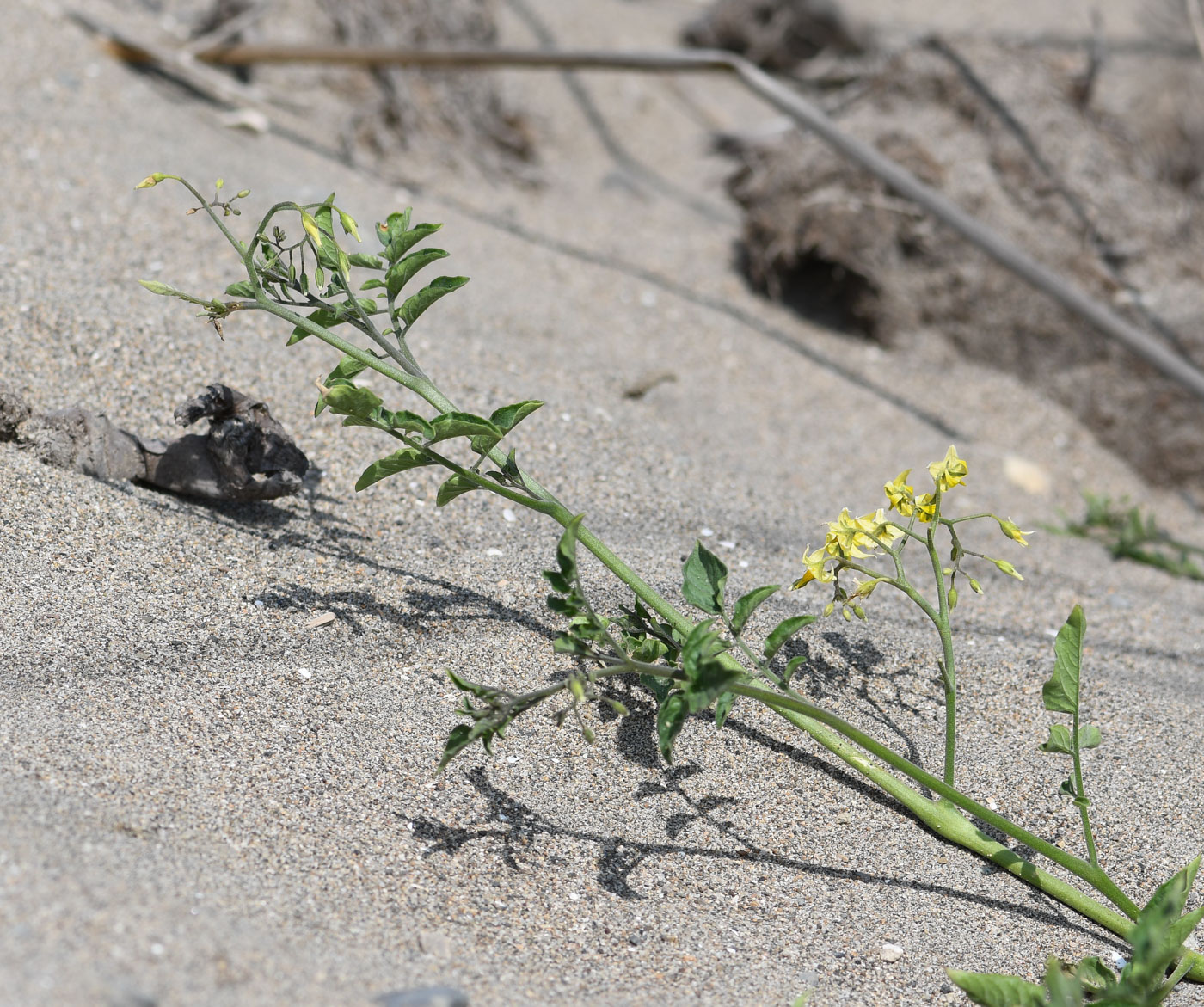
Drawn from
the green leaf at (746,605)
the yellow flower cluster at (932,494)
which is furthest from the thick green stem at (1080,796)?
the green leaf at (746,605)

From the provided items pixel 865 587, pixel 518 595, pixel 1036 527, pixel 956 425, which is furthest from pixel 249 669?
pixel 956 425

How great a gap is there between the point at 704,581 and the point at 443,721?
1.55 ft

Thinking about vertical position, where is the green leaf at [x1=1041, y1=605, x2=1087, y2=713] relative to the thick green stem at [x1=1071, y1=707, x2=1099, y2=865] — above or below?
above

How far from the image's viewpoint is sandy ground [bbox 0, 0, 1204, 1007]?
51.7 inches

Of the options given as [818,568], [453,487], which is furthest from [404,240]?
[818,568]

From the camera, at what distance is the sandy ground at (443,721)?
4.31 feet

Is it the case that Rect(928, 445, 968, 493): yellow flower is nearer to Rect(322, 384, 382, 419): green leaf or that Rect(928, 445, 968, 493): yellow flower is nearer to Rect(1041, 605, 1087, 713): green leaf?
Rect(1041, 605, 1087, 713): green leaf

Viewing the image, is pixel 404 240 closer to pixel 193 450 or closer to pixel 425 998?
pixel 193 450

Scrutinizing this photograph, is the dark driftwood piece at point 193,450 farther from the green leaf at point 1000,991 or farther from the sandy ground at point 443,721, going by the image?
the green leaf at point 1000,991

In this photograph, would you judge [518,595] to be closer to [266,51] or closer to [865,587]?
[865,587]

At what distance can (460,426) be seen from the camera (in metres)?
1.49

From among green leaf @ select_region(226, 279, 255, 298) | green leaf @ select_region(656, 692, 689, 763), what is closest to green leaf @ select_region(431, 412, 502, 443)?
green leaf @ select_region(226, 279, 255, 298)

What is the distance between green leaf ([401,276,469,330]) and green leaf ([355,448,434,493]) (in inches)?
8.2

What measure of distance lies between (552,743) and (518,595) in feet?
1.13
